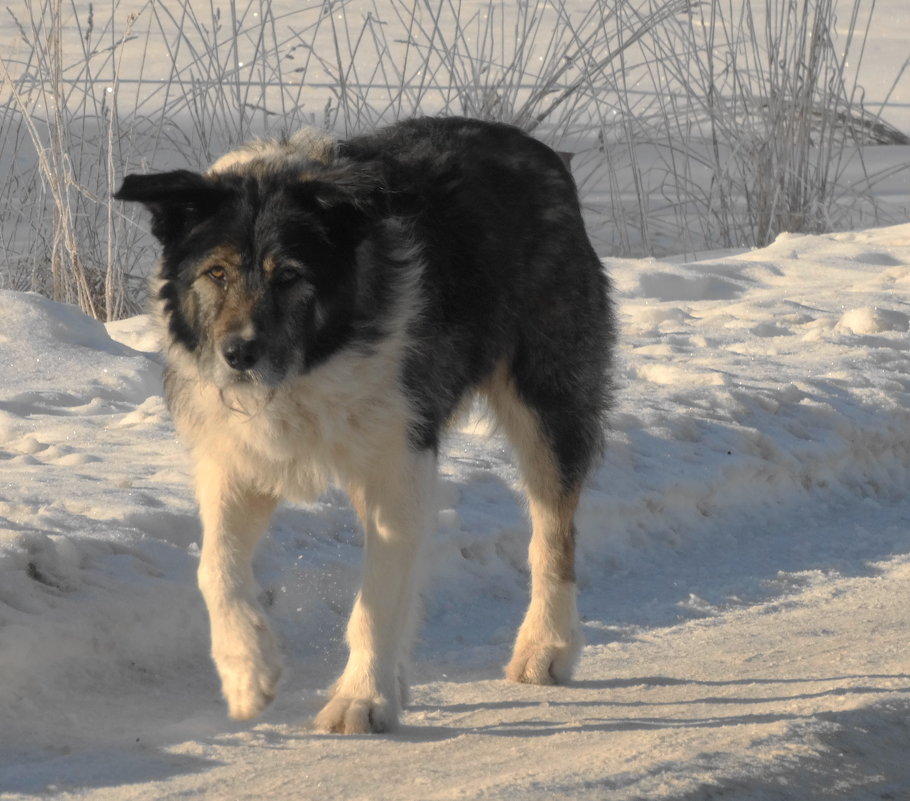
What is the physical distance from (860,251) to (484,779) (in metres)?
7.97

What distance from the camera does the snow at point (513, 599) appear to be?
356 centimetres

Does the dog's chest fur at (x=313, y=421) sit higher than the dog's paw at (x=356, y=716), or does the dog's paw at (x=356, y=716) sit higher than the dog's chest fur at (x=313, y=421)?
the dog's chest fur at (x=313, y=421)

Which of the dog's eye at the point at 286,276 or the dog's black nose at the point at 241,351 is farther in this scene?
the dog's eye at the point at 286,276

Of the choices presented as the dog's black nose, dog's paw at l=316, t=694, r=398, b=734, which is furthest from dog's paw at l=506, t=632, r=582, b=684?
the dog's black nose

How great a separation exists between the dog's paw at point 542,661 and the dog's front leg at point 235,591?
891 millimetres

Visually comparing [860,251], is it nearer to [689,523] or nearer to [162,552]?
→ [689,523]

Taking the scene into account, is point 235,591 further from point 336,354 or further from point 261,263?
point 261,263

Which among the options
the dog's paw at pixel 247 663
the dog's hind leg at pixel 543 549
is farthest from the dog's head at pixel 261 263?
the dog's hind leg at pixel 543 549

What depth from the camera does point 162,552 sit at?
15.9 feet

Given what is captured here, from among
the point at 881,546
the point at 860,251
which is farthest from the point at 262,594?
the point at 860,251

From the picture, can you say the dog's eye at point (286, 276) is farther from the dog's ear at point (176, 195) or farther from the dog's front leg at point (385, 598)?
the dog's front leg at point (385, 598)

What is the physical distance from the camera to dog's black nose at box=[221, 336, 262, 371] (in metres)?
Result: 3.71

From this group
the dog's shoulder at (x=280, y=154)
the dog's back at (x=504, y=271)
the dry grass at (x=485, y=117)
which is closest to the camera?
the dog's shoulder at (x=280, y=154)

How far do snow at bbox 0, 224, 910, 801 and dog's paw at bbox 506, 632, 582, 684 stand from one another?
7 cm
